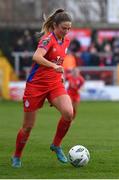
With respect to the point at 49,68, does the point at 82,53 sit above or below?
below

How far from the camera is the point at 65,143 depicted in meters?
13.8

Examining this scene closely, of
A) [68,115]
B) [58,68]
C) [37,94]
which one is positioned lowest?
[68,115]

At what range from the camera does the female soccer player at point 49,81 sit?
1031cm

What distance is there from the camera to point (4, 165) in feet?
34.7

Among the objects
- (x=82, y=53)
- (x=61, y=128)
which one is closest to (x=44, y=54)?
(x=61, y=128)

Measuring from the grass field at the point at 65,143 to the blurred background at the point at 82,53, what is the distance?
3.74 meters

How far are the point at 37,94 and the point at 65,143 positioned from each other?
3.56 metres

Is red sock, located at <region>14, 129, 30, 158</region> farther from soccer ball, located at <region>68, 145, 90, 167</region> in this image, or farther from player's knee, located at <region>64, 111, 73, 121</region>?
soccer ball, located at <region>68, 145, 90, 167</region>

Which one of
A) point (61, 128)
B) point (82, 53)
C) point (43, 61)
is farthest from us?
point (82, 53)

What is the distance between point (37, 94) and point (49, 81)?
26 centimetres

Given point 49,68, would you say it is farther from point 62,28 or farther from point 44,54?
point 62,28

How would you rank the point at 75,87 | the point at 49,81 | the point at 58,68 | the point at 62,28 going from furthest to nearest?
the point at 75,87, the point at 49,81, the point at 62,28, the point at 58,68

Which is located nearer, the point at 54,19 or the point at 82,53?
the point at 54,19

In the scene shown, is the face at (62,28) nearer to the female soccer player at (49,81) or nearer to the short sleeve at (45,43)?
the female soccer player at (49,81)
